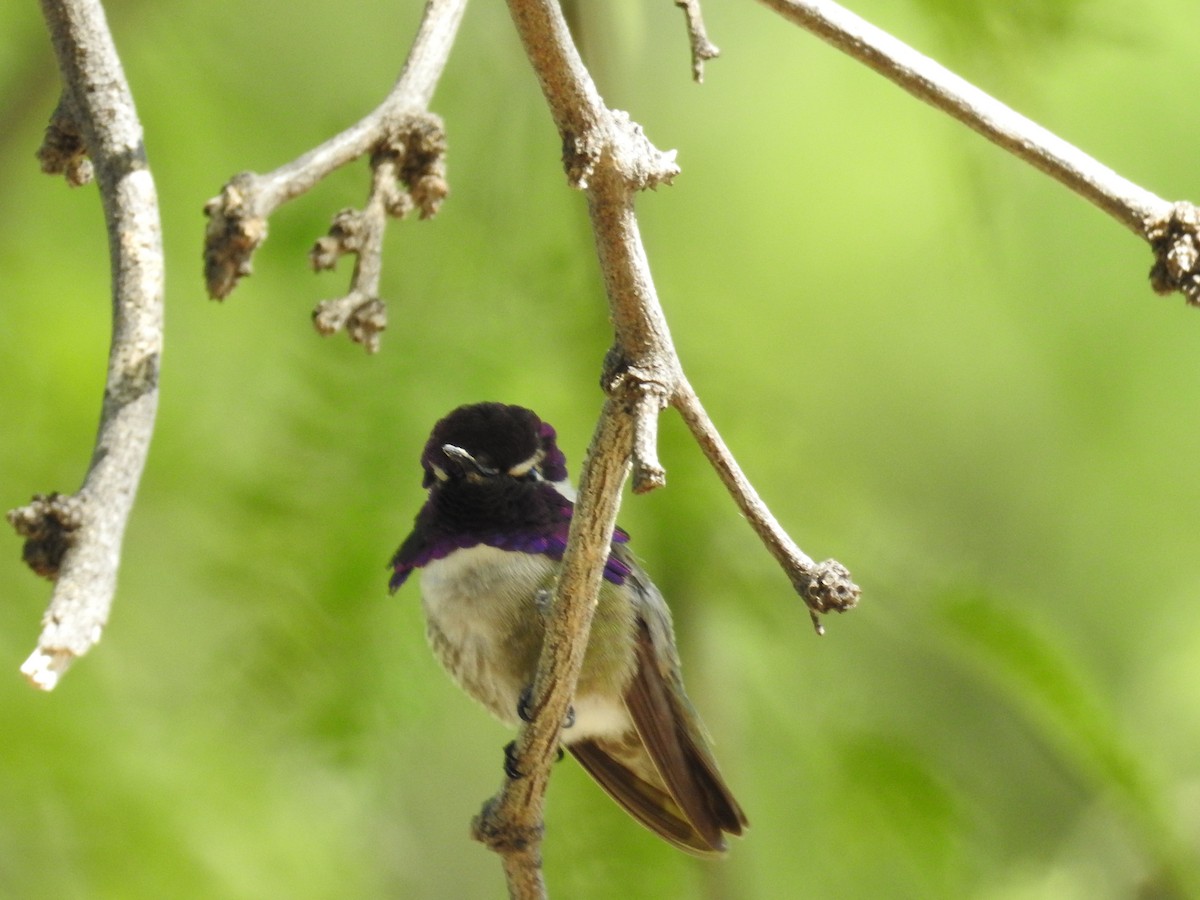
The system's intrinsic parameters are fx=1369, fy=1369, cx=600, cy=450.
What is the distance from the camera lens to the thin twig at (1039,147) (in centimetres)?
156

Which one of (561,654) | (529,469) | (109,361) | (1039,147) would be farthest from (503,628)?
(1039,147)

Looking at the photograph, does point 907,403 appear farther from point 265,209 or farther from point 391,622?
point 265,209

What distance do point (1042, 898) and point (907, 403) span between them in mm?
1923

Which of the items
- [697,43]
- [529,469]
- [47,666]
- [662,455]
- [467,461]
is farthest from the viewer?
[662,455]

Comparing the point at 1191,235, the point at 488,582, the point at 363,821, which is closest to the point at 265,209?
the point at 1191,235

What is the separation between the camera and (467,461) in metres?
2.93

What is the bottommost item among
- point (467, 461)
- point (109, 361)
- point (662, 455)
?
point (109, 361)

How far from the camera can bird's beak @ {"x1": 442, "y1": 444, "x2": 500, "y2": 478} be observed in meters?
2.80

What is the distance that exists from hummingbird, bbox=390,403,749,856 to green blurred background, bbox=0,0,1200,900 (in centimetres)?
21

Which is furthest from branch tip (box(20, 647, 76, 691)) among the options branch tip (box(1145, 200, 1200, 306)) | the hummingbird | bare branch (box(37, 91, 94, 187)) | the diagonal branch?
the hummingbird

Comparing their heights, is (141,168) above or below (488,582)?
below

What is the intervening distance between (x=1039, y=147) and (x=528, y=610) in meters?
1.81

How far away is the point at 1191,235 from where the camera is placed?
5.12 feet

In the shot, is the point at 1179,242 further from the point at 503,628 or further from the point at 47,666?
the point at 503,628
